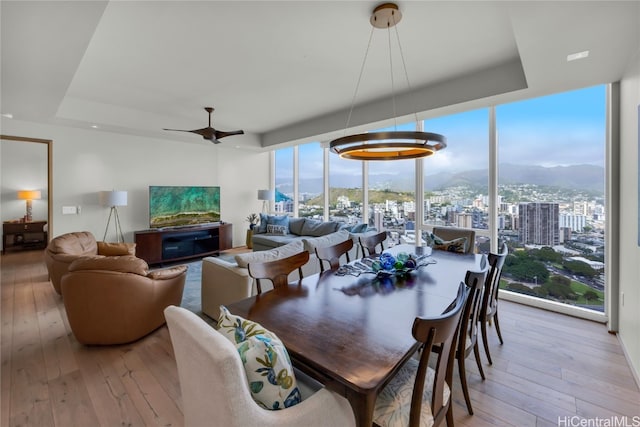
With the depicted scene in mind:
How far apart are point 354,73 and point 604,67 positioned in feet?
7.45

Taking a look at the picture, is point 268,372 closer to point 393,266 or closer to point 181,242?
point 393,266

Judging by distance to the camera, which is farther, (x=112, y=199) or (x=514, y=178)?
(x=112, y=199)

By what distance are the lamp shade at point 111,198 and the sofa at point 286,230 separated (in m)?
2.45

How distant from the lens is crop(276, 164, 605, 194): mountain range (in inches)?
127

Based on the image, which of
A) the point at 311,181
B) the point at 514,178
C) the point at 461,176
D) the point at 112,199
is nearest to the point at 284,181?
the point at 311,181

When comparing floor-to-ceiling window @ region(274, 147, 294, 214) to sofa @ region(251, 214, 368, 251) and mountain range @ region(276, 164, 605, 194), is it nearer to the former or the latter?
sofa @ region(251, 214, 368, 251)

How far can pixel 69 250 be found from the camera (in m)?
3.59

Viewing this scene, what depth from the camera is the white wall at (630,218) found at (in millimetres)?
2197

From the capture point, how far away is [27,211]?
273 inches

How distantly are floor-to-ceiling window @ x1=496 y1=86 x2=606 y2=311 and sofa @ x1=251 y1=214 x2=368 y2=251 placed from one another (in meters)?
2.41

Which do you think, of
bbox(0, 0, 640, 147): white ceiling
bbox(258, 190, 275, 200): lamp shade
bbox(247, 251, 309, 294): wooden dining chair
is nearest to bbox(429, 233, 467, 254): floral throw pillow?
bbox(0, 0, 640, 147): white ceiling

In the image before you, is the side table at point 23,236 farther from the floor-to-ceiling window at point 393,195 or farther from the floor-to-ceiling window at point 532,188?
the floor-to-ceiling window at point 532,188

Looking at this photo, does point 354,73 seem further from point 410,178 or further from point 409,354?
point 409,354

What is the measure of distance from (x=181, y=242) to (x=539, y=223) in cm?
600
